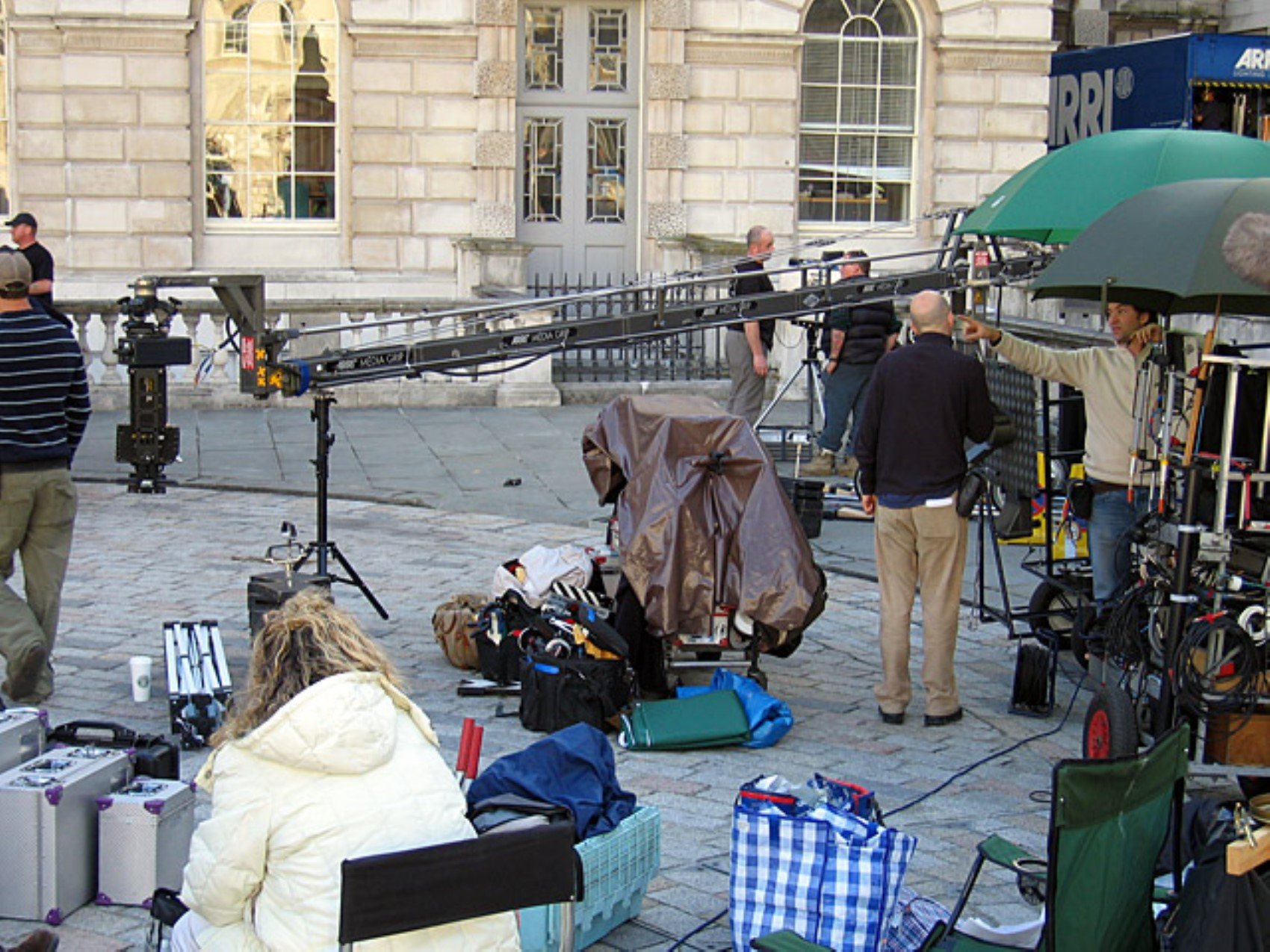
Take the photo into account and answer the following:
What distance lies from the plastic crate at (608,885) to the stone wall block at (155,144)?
51.8ft

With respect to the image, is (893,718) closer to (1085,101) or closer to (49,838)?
(49,838)

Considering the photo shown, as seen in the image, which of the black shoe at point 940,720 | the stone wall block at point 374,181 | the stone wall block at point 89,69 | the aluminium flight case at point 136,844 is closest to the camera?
the aluminium flight case at point 136,844

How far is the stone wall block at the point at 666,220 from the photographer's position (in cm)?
2094

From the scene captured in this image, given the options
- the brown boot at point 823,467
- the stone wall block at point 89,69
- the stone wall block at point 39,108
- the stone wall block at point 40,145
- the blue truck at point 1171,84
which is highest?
the blue truck at point 1171,84

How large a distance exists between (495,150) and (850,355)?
809 cm

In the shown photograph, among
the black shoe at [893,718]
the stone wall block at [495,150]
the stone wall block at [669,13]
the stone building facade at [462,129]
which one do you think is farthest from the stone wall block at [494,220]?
the black shoe at [893,718]

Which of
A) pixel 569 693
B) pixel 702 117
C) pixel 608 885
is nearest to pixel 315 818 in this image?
Answer: pixel 608 885

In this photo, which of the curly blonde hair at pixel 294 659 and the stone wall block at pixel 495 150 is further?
the stone wall block at pixel 495 150

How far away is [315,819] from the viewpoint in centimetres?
427

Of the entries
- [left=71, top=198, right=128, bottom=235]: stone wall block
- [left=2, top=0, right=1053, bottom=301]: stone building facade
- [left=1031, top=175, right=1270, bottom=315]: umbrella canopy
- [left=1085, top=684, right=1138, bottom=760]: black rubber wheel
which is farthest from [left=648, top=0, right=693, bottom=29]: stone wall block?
[left=1085, top=684, right=1138, bottom=760]: black rubber wheel

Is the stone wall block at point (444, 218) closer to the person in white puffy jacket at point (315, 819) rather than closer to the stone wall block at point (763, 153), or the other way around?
the stone wall block at point (763, 153)

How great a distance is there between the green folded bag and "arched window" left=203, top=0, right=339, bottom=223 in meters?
14.2

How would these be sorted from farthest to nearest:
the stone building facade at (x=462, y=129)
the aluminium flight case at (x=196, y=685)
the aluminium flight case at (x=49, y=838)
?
the stone building facade at (x=462, y=129), the aluminium flight case at (x=196, y=685), the aluminium flight case at (x=49, y=838)

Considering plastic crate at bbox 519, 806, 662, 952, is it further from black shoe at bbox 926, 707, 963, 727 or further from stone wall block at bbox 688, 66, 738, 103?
stone wall block at bbox 688, 66, 738, 103
